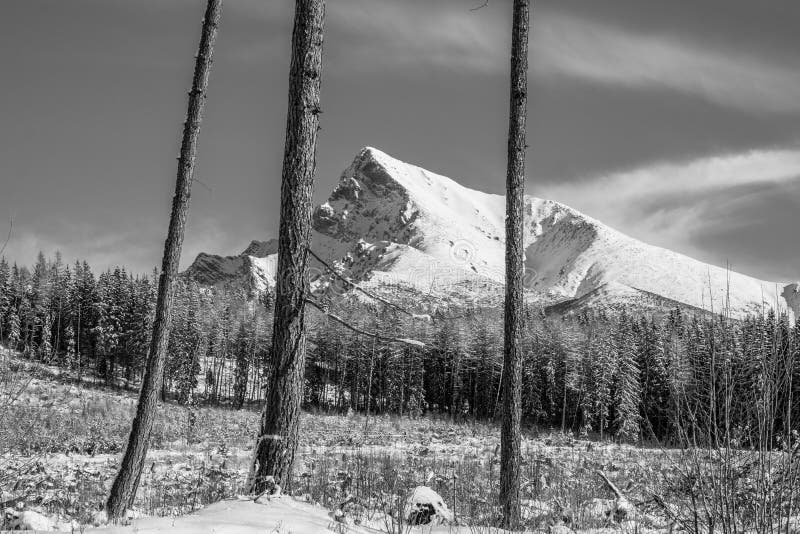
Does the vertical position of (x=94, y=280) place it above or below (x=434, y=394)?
above

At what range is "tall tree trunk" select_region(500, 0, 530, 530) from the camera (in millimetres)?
8062

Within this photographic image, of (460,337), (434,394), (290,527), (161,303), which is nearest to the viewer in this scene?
(290,527)

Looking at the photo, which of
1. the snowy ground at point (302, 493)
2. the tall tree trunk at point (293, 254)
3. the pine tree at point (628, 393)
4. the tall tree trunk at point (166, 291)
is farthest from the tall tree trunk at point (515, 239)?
the pine tree at point (628, 393)

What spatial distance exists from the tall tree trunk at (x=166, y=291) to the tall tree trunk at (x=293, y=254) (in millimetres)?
3750

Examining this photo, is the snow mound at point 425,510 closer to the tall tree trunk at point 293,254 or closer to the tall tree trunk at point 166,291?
the tall tree trunk at point 293,254

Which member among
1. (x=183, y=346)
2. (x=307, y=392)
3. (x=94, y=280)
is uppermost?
(x=94, y=280)

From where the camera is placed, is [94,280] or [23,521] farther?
[94,280]

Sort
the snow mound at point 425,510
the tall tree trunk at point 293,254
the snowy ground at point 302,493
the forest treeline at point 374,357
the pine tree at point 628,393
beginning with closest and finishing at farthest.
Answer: the snowy ground at point 302,493, the tall tree trunk at point 293,254, the snow mound at point 425,510, the pine tree at point 628,393, the forest treeline at point 374,357

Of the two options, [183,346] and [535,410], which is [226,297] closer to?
[183,346]

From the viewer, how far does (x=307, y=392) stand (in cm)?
7188

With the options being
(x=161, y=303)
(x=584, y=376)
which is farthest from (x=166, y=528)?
(x=584, y=376)

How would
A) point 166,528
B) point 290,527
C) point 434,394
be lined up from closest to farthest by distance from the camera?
point 166,528 → point 290,527 → point 434,394

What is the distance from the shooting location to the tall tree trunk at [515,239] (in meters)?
8.06

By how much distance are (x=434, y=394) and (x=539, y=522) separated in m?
63.1
